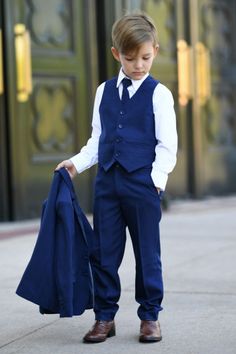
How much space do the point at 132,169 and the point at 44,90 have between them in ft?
15.6

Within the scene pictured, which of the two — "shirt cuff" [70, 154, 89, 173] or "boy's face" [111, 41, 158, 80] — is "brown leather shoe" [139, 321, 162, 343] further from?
"boy's face" [111, 41, 158, 80]

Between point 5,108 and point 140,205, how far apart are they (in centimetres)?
441

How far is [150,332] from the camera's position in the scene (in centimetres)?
404

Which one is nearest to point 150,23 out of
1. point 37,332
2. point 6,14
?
point 37,332

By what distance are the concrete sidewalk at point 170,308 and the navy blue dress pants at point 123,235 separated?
7.6 inches

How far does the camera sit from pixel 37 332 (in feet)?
14.1

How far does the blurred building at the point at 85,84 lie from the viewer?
27.0 feet

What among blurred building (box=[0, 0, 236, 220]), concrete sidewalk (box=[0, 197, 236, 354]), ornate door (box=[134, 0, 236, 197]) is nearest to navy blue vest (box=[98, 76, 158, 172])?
concrete sidewalk (box=[0, 197, 236, 354])

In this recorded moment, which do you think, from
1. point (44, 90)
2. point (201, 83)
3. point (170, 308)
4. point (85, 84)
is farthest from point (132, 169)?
point (201, 83)

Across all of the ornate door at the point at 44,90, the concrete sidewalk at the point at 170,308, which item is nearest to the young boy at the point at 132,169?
the concrete sidewalk at the point at 170,308

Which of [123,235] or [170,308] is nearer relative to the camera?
[123,235]

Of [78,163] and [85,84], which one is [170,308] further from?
[85,84]

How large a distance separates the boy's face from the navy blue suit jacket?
0.56 meters

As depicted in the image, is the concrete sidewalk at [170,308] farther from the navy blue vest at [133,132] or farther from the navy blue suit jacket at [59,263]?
the navy blue vest at [133,132]
